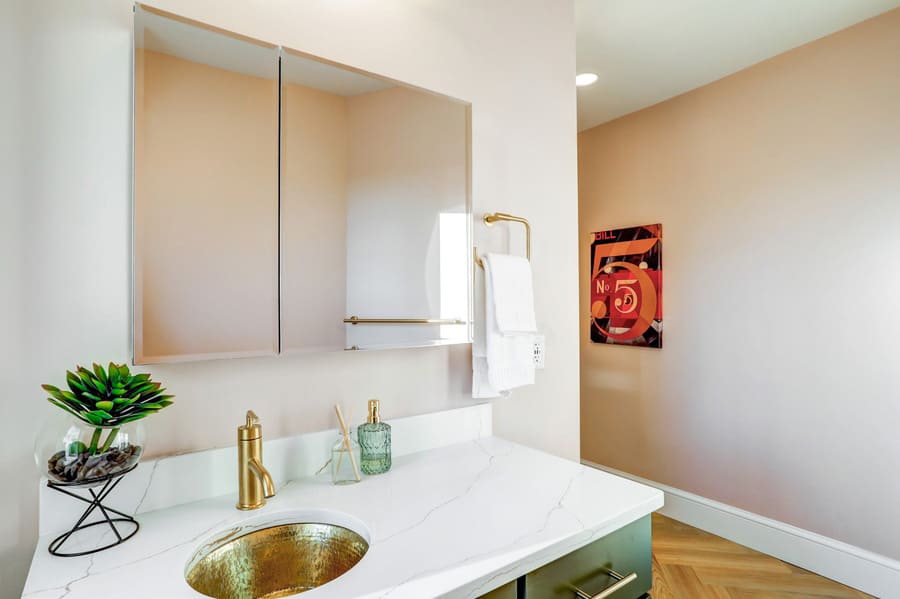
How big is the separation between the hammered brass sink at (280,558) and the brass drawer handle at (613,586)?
16.6 inches

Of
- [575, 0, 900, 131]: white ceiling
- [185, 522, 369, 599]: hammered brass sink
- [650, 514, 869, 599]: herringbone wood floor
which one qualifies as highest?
[575, 0, 900, 131]: white ceiling

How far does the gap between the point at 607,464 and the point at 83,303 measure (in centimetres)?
317

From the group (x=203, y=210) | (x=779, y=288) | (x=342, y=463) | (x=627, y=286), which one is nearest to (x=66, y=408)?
(x=203, y=210)

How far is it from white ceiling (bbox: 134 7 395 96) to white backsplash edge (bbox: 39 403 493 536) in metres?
0.86

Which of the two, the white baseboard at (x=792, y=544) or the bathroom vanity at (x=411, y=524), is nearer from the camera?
the bathroom vanity at (x=411, y=524)

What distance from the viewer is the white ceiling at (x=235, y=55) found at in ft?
3.15

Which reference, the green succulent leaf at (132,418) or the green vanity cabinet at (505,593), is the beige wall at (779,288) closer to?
the green vanity cabinet at (505,593)

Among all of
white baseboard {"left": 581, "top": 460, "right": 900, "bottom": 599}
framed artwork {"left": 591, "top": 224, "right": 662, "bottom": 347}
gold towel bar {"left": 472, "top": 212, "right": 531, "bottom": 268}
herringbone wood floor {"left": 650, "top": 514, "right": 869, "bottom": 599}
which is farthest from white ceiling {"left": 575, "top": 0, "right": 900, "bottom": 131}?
herringbone wood floor {"left": 650, "top": 514, "right": 869, "bottom": 599}

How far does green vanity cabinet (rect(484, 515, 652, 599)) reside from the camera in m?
0.81

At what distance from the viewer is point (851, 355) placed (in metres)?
2.07

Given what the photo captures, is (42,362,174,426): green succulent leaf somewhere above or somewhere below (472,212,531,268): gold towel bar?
below

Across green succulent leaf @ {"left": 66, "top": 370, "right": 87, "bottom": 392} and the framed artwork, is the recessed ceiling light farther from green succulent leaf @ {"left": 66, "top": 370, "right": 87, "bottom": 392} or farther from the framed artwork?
green succulent leaf @ {"left": 66, "top": 370, "right": 87, "bottom": 392}

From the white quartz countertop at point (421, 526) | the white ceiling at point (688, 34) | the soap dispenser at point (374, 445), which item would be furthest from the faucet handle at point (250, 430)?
the white ceiling at point (688, 34)

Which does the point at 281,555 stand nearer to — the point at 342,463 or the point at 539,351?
the point at 342,463
